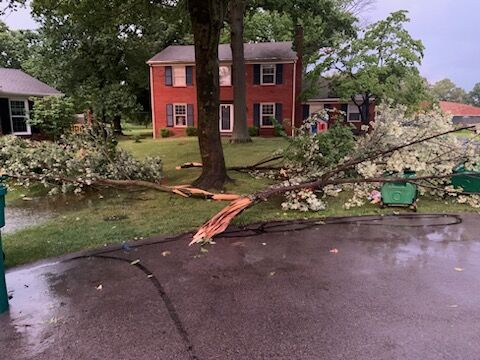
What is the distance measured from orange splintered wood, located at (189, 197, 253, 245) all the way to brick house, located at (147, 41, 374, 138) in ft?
60.1

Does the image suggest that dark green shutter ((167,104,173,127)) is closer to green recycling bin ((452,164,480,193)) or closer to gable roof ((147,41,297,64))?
gable roof ((147,41,297,64))

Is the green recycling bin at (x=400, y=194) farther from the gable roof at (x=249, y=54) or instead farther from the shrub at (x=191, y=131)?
the shrub at (x=191, y=131)

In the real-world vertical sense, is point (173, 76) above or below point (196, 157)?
above

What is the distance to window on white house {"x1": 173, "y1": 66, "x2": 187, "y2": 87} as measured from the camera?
25438 mm

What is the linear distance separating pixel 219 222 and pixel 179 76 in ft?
69.6

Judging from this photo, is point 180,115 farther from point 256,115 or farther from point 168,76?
point 256,115

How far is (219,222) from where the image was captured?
6.20 meters

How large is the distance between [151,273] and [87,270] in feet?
2.89

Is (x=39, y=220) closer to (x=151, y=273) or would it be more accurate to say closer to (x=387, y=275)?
(x=151, y=273)

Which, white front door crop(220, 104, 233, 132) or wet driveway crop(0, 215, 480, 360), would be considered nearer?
wet driveway crop(0, 215, 480, 360)

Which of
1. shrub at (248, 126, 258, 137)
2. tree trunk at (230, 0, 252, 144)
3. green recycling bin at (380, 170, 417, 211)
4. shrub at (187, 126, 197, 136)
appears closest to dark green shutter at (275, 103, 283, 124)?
shrub at (248, 126, 258, 137)

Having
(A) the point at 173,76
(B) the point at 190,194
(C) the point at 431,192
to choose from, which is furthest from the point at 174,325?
(A) the point at 173,76

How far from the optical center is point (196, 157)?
607 inches

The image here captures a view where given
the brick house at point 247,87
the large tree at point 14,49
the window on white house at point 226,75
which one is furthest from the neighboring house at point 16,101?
the large tree at point 14,49
